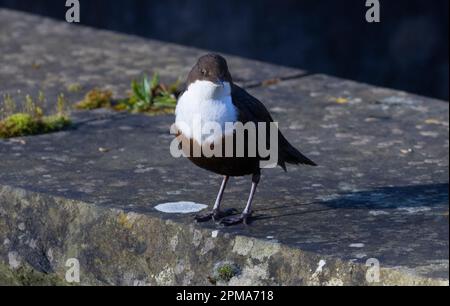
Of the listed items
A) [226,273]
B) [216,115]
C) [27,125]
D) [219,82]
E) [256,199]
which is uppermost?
[219,82]

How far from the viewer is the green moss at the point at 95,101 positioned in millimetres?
6750

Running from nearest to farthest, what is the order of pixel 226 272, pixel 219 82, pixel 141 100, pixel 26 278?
pixel 226 272 → pixel 219 82 → pixel 26 278 → pixel 141 100

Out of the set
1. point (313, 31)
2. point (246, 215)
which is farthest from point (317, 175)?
point (313, 31)

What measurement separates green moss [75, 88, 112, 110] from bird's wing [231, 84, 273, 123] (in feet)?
6.50

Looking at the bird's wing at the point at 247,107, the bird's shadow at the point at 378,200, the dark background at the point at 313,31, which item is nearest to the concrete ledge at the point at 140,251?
the bird's shadow at the point at 378,200

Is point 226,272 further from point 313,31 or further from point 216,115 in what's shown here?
point 313,31

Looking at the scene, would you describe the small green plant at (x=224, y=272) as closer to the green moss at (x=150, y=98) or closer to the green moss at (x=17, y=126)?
the green moss at (x=17, y=126)

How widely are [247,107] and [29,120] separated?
5.65 feet

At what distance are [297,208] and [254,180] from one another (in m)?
0.26

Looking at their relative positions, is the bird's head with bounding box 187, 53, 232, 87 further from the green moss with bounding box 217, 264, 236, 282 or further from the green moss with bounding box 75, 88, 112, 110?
the green moss with bounding box 75, 88, 112, 110

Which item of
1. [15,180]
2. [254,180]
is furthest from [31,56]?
[254,180]

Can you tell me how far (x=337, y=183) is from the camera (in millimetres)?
5535

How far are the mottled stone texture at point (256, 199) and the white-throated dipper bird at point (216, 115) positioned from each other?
0.72ft

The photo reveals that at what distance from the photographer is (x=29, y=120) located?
6.20 meters
